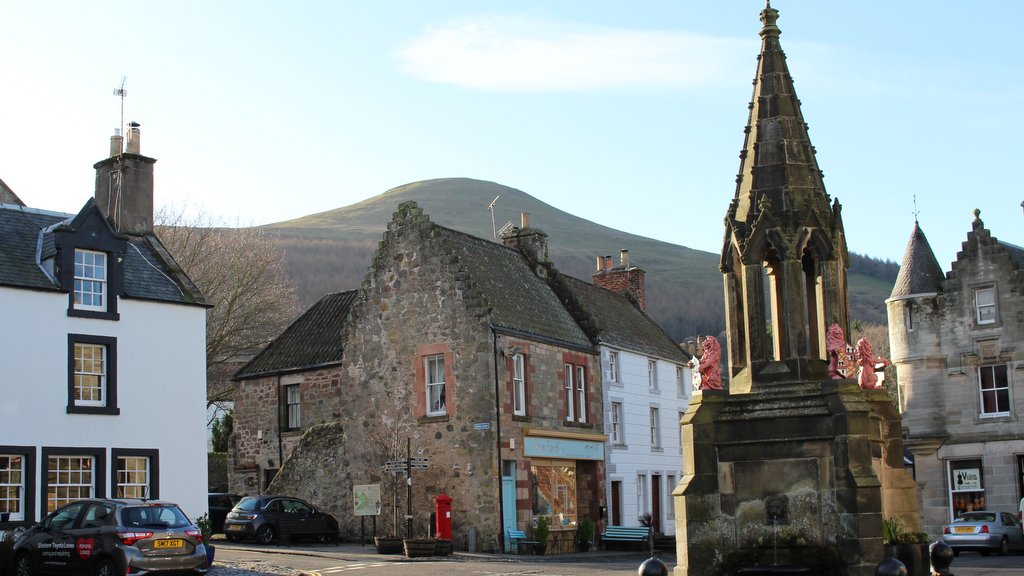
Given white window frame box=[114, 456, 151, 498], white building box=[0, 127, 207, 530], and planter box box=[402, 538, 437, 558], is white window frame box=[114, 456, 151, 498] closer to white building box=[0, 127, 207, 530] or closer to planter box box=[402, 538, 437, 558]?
white building box=[0, 127, 207, 530]

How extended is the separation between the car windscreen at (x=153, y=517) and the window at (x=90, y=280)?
26.7ft

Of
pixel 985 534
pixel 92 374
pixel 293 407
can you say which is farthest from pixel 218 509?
pixel 985 534

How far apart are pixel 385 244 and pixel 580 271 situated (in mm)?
110971

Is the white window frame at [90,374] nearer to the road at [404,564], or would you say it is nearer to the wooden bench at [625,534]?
the road at [404,564]

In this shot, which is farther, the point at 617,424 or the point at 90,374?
the point at 617,424

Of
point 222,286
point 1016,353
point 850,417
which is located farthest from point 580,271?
point 850,417

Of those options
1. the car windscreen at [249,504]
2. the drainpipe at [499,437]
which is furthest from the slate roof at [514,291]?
the car windscreen at [249,504]

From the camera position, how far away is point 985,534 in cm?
3503

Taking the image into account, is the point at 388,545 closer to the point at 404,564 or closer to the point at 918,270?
the point at 404,564

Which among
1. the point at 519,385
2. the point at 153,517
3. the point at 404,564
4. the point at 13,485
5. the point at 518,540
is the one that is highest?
the point at 519,385

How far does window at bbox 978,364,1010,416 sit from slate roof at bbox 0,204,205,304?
91.3 feet

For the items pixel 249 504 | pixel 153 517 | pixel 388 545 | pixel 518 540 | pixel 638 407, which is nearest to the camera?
pixel 153 517

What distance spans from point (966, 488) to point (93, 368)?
3023 centimetres

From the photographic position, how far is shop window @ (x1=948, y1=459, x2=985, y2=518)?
41.9 metres
